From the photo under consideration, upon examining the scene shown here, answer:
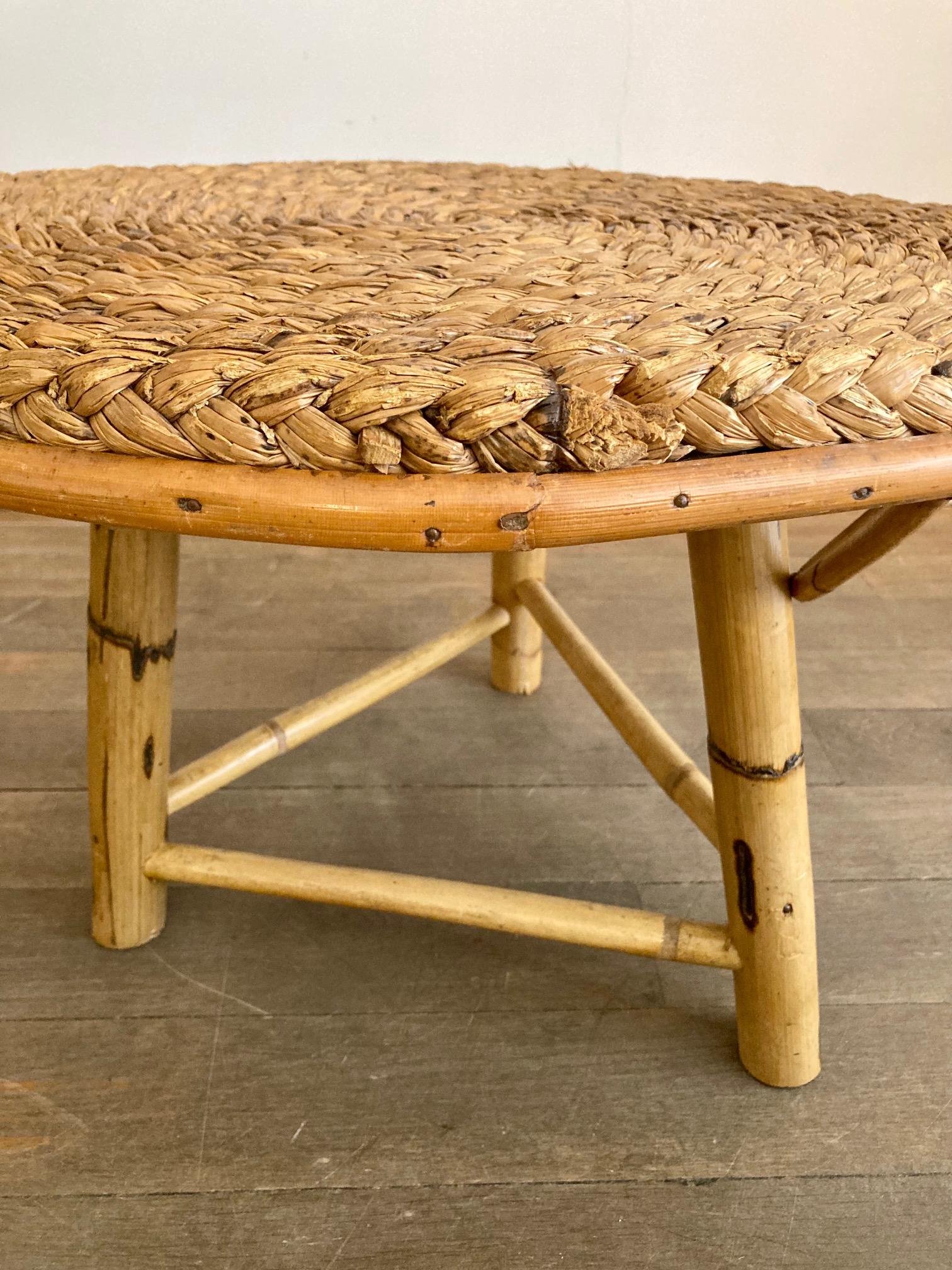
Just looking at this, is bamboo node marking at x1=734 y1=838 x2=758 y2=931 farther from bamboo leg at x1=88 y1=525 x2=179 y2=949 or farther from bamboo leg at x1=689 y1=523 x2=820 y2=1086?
bamboo leg at x1=88 y1=525 x2=179 y2=949

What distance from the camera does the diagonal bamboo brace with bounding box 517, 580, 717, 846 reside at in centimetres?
64

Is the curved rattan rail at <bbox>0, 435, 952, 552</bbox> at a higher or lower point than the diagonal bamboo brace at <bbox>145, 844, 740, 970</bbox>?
higher

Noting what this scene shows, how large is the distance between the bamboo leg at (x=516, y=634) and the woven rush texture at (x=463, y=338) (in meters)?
0.32

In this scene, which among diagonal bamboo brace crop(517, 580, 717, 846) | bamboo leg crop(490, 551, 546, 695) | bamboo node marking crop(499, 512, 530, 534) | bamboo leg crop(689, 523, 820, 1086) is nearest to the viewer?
bamboo node marking crop(499, 512, 530, 534)

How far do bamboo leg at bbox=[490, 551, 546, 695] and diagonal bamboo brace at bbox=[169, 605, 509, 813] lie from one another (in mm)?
26

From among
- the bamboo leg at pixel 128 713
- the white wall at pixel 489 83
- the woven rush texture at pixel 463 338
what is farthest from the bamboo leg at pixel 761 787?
the white wall at pixel 489 83

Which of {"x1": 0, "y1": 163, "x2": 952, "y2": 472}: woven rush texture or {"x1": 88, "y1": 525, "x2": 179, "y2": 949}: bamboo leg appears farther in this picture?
{"x1": 88, "y1": 525, "x2": 179, "y2": 949}: bamboo leg

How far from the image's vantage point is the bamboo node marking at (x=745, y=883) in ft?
1.80

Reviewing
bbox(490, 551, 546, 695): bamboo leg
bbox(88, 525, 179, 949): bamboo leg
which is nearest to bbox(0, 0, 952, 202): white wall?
bbox(490, 551, 546, 695): bamboo leg

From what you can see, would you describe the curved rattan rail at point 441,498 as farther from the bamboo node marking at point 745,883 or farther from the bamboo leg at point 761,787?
the bamboo node marking at point 745,883

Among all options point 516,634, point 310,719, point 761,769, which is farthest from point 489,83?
point 761,769

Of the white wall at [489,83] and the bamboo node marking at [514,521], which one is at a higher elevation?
the white wall at [489,83]

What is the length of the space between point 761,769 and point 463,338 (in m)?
0.27

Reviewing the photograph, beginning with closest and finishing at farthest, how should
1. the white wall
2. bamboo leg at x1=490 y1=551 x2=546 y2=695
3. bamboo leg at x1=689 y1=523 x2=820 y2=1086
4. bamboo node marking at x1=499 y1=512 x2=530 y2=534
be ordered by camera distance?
bamboo node marking at x1=499 y1=512 x2=530 y2=534 < bamboo leg at x1=689 y1=523 x2=820 y2=1086 < bamboo leg at x1=490 y1=551 x2=546 y2=695 < the white wall
